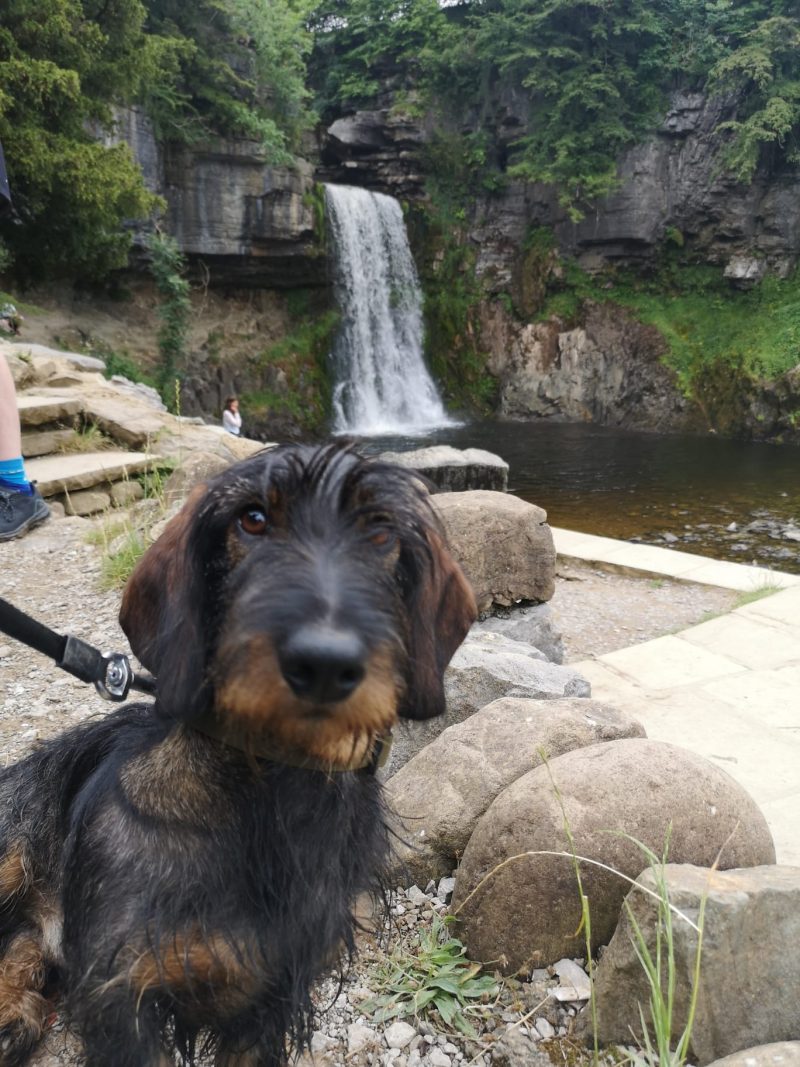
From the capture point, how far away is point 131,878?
1.50 meters

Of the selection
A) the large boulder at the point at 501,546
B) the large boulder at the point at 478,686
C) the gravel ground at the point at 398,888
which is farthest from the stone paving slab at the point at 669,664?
the large boulder at the point at 478,686

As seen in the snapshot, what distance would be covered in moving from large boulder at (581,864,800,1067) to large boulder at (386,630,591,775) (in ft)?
5.07

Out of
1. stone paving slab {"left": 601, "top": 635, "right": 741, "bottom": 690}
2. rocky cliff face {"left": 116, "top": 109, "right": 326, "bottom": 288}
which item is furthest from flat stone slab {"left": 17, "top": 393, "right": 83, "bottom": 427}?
rocky cliff face {"left": 116, "top": 109, "right": 326, "bottom": 288}

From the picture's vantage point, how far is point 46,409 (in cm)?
730

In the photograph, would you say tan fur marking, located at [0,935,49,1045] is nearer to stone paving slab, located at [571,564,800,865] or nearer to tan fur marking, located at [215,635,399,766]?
tan fur marking, located at [215,635,399,766]

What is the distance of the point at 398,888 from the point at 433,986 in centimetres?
43

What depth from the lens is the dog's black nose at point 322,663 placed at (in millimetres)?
1178

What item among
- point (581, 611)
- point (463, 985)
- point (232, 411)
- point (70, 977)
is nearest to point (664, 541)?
point (581, 611)

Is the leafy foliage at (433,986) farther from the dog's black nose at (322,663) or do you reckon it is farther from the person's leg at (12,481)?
the person's leg at (12,481)

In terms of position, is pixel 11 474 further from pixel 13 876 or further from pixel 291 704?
pixel 291 704

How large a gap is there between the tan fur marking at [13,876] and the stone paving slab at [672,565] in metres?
6.99

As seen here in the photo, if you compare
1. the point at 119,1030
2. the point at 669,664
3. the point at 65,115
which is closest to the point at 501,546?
the point at 669,664

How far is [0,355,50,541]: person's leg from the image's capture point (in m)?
4.27

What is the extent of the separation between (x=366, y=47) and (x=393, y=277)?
912 cm
